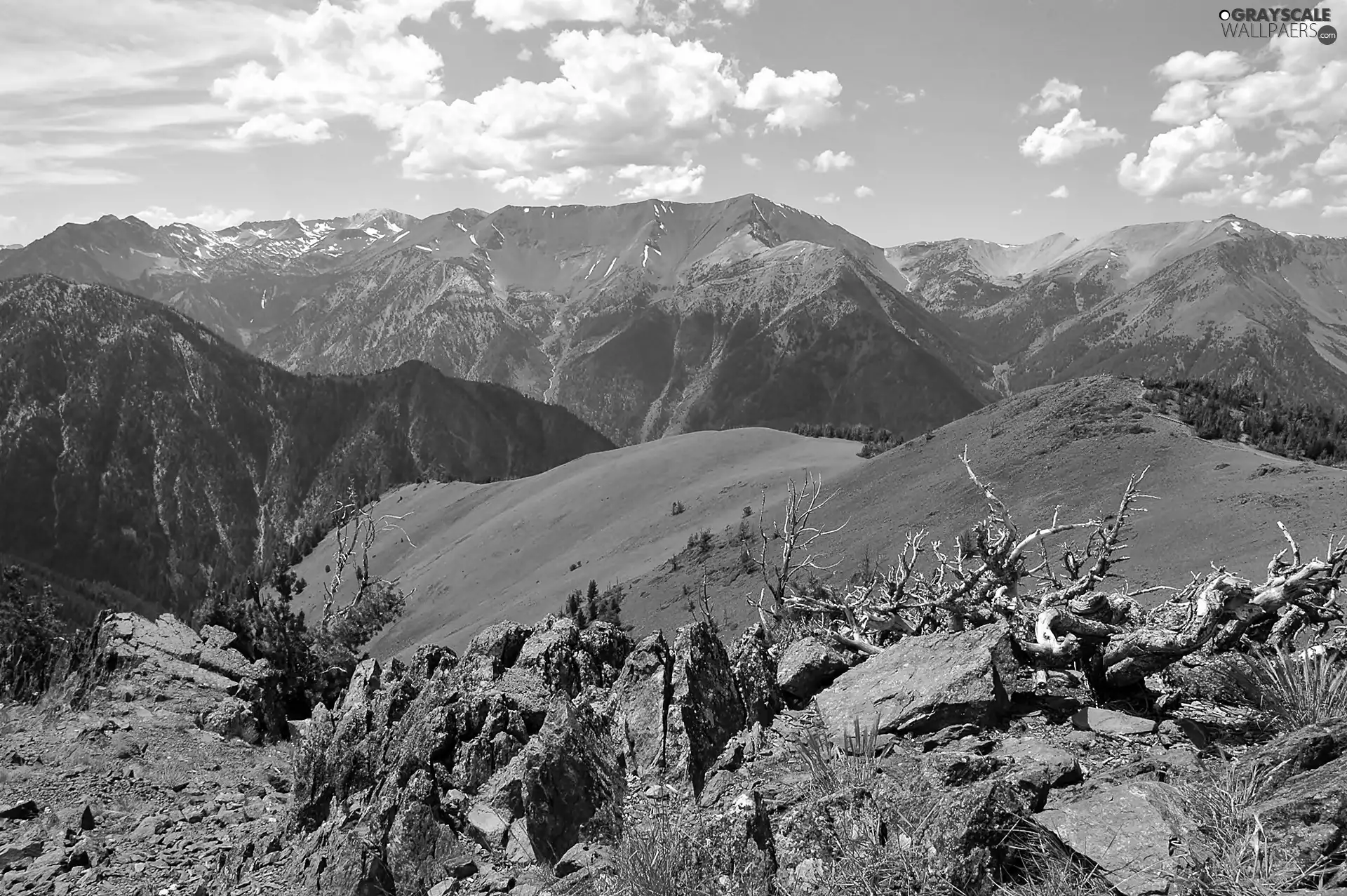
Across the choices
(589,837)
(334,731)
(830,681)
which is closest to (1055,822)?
(589,837)

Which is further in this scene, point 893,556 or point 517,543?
point 517,543

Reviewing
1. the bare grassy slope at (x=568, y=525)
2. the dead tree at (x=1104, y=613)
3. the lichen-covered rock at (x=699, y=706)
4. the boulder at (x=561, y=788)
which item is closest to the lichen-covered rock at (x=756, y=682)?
the lichen-covered rock at (x=699, y=706)

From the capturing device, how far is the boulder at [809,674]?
8742mm

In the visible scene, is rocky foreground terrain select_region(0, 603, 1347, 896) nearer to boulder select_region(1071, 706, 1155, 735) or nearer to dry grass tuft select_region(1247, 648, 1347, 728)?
boulder select_region(1071, 706, 1155, 735)

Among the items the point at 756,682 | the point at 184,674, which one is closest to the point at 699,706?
the point at 756,682

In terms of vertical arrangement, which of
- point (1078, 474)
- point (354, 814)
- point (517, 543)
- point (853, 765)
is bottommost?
point (517, 543)

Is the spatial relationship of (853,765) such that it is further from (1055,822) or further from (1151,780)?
(1151,780)

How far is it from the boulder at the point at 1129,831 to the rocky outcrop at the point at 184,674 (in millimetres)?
13348

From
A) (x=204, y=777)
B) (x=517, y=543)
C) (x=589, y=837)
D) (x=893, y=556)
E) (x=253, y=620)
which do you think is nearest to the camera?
(x=589, y=837)

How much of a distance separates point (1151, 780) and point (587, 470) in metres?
81.4

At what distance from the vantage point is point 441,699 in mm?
9203

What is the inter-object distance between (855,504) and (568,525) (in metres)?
31.9

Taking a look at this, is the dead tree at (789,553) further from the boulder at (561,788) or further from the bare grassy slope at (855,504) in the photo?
the boulder at (561,788)

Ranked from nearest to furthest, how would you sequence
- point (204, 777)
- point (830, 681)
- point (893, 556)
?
point (830, 681), point (204, 777), point (893, 556)
